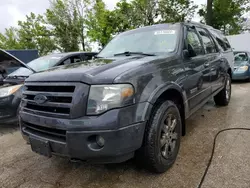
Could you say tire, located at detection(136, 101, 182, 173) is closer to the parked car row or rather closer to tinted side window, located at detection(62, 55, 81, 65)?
the parked car row

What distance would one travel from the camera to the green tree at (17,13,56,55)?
2952 centimetres

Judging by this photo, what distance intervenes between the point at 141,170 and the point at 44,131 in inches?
45.6

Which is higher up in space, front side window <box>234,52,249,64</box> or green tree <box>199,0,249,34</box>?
green tree <box>199,0,249,34</box>

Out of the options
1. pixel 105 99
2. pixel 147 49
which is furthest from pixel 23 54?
pixel 105 99

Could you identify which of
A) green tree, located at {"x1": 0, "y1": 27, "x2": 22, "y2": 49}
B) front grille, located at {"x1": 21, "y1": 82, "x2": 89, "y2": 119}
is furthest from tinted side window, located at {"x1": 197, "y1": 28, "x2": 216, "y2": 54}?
green tree, located at {"x1": 0, "y1": 27, "x2": 22, "y2": 49}

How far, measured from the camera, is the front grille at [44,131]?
6.46 ft

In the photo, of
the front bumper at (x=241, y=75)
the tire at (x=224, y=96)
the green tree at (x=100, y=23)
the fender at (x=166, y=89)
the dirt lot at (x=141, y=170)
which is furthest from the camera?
the green tree at (x=100, y=23)

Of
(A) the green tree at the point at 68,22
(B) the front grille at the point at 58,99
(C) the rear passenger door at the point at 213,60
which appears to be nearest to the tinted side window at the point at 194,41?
(C) the rear passenger door at the point at 213,60

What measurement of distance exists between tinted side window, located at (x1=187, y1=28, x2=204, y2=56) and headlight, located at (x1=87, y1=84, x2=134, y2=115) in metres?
1.71

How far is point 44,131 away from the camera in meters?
2.11

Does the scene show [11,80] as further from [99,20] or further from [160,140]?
[99,20]

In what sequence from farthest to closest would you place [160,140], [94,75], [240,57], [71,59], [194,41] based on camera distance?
[240,57] → [71,59] → [194,41] → [160,140] → [94,75]

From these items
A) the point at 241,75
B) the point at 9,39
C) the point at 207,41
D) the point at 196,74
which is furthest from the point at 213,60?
the point at 9,39

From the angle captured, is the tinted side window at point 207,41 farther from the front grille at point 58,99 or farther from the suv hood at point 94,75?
the front grille at point 58,99
